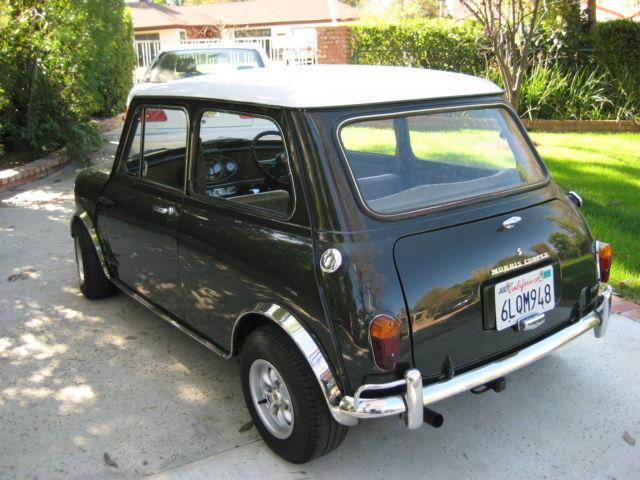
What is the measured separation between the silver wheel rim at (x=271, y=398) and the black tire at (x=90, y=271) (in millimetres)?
2136

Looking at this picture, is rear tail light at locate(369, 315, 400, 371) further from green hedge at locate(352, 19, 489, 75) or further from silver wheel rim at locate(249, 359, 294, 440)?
green hedge at locate(352, 19, 489, 75)

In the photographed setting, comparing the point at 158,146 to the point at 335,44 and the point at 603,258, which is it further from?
the point at 335,44

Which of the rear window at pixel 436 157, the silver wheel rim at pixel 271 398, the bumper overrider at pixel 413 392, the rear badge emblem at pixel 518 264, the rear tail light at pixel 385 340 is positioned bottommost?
the silver wheel rim at pixel 271 398

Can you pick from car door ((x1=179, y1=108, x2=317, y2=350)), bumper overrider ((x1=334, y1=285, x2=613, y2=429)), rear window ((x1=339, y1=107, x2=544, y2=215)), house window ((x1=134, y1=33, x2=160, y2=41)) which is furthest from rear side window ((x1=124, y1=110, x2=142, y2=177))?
house window ((x1=134, y1=33, x2=160, y2=41))

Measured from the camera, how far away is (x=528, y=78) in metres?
12.6

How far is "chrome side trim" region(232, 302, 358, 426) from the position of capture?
2.67m

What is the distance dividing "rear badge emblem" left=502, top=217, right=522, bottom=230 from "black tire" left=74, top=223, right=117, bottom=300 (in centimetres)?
301

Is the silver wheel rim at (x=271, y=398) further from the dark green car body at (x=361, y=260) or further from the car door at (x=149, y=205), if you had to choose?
the car door at (x=149, y=205)

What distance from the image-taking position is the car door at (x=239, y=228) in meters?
2.91

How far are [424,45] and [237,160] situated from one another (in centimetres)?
1107

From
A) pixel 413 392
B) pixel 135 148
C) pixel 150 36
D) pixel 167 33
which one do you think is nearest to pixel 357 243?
pixel 413 392

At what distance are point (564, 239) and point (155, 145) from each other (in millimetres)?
2378

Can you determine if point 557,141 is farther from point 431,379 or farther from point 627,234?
point 431,379

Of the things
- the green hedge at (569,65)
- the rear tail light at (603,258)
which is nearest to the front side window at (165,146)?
the rear tail light at (603,258)
